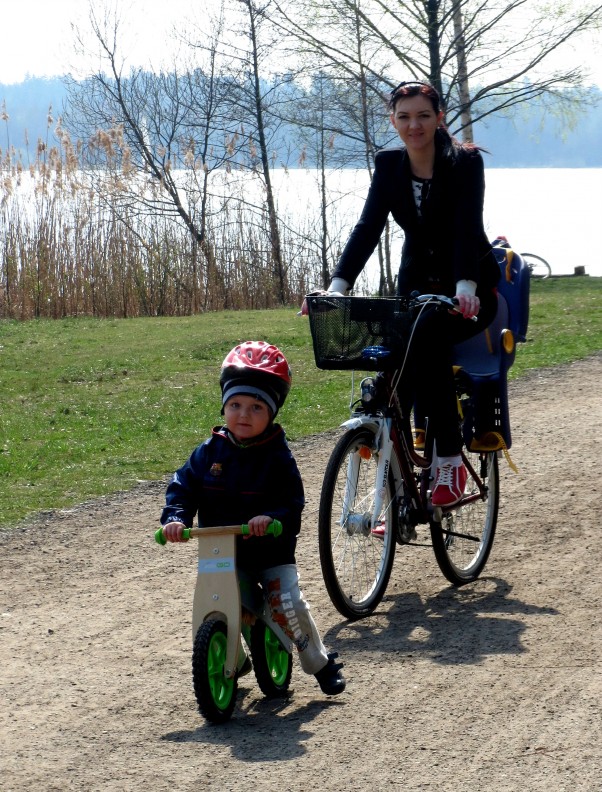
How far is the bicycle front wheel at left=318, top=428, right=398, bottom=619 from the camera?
467 centimetres

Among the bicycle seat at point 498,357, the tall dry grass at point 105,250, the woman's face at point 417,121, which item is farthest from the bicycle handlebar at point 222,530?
the tall dry grass at point 105,250

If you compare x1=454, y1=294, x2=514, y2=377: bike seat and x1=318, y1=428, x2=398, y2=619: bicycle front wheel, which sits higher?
x1=454, y1=294, x2=514, y2=377: bike seat

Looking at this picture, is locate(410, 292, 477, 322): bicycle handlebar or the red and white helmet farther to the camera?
locate(410, 292, 477, 322): bicycle handlebar

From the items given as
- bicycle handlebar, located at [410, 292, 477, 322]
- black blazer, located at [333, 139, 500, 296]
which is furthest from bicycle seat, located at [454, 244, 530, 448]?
bicycle handlebar, located at [410, 292, 477, 322]

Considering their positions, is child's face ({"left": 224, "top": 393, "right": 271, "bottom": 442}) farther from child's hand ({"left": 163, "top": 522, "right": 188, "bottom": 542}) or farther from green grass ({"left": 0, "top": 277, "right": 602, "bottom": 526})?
green grass ({"left": 0, "top": 277, "right": 602, "bottom": 526})

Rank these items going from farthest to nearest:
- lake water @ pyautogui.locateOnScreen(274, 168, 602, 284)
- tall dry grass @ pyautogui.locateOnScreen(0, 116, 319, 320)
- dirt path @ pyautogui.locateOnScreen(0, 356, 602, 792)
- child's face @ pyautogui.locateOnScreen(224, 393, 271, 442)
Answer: lake water @ pyautogui.locateOnScreen(274, 168, 602, 284) → tall dry grass @ pyautogui.locateOnScreen(0, 116, 319, 320) → child's face @ pyautogui.locateOnScreen(224, 393, 271, 442) → dirt path @ pyautogui.locateOnScreen(0, 356, 602, 792)

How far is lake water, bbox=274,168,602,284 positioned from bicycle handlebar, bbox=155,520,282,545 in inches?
417

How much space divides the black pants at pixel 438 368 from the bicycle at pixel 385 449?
73mm

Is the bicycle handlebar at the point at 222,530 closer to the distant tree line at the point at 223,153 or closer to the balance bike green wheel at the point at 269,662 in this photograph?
the balance bike green wheel at the point at 269,662

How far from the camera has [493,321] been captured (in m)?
5.33

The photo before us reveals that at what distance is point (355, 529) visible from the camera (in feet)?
15.9

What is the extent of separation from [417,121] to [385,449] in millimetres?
1310

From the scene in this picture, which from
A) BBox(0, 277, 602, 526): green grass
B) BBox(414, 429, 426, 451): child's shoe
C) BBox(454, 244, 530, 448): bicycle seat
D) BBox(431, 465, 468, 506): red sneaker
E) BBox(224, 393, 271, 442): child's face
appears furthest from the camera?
BBox(0, 277, 602, 526): green grass

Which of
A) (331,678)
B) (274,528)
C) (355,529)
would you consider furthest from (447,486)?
(274,528)
